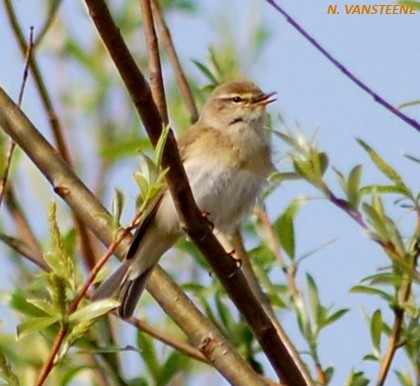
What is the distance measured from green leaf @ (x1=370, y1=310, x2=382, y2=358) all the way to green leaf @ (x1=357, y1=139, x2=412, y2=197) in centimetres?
43

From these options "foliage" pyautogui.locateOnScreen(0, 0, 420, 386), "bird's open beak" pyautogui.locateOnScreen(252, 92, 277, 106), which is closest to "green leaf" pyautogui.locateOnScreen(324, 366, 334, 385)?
"foliage" pyautogui.locateOnScreen(0, 0, 420, 386)

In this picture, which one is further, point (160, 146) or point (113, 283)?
point (113, 283)

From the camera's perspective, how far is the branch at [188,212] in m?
1.91

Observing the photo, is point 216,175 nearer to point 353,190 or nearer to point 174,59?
point 174,59

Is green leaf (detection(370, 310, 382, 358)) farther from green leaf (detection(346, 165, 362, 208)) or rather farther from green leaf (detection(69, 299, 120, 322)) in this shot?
green leaf (detection(69, 299, 120, 322))

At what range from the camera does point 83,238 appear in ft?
9.41

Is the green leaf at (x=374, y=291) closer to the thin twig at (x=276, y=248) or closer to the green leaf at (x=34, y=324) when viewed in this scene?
the thin twig at (x=276, y=248)

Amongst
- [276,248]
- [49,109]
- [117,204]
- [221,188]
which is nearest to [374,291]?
[276,248]

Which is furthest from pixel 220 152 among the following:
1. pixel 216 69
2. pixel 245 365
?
pixel 245 365

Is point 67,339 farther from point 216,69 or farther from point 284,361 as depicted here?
point 216,69

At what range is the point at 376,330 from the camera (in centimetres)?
254

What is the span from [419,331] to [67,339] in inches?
38.9

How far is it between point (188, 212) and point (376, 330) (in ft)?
1.82

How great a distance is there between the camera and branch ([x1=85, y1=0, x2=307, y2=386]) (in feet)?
6.25
